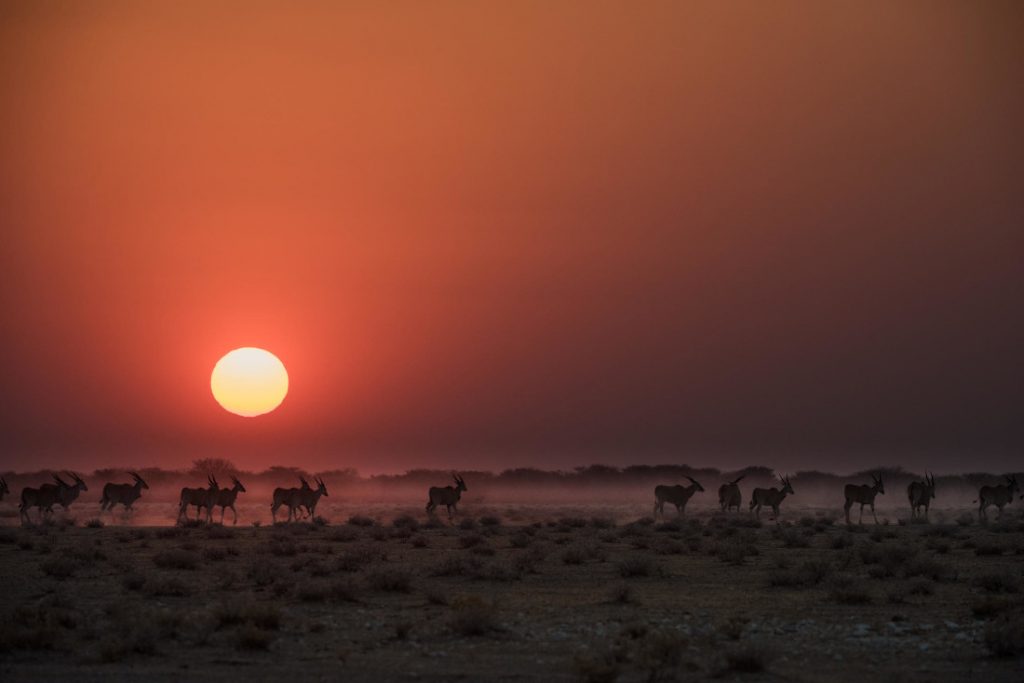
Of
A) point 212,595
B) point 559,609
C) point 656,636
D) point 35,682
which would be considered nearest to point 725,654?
point 656,636

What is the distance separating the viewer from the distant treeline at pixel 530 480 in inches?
4956

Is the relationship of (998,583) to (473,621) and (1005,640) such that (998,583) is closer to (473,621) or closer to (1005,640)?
(1005,640)

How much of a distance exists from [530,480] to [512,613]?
461 feet

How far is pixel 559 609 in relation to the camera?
66.7 feet

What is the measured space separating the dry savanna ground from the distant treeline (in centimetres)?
9264

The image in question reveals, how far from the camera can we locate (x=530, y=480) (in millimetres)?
159500

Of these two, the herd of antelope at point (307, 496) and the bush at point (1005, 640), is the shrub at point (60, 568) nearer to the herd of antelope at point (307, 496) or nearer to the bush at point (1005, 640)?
the bush at point (1005, 640)

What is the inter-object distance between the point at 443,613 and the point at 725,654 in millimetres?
5854

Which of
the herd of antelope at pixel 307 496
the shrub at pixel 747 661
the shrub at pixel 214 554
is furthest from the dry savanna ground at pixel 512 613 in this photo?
the herd of antelope at pixel 307 496

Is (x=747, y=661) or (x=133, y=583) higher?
(x=133, y=583)

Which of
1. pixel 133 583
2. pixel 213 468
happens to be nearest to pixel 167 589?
pixel 133 583

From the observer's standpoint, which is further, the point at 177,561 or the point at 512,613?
the point at 177,561

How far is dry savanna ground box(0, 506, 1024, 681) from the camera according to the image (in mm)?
15492

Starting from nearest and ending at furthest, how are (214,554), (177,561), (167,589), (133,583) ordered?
1. (167,589)
2. (133,583)
3. (177,561)
4. (214,554)
